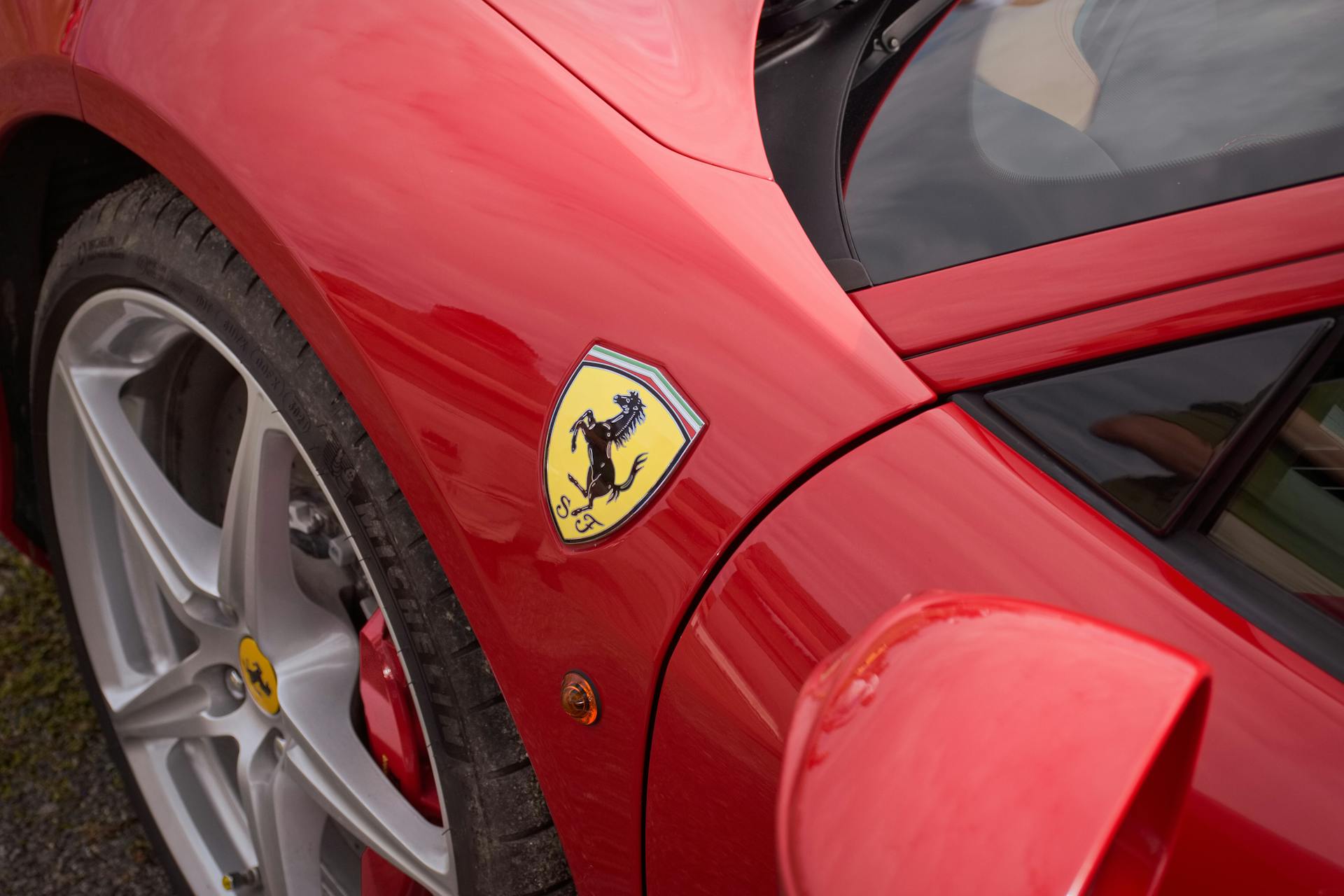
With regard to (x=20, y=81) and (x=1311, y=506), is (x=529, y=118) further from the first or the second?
(x=20, y=81)

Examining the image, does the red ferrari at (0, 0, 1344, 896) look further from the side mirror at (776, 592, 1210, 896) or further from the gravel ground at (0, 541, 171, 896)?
the gravel ground at (0, 541, 171, 896)

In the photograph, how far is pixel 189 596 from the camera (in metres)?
1.48

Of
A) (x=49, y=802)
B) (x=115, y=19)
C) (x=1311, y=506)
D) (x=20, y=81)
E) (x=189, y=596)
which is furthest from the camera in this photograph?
(x=49, y=802)

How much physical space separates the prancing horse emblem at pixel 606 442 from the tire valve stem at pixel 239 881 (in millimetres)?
1093

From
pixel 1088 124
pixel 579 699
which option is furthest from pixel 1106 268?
pixel 579 699

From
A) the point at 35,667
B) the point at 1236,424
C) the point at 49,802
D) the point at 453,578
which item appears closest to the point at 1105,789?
the point at 1236,424

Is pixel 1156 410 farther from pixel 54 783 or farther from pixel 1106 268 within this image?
pixel 54 783

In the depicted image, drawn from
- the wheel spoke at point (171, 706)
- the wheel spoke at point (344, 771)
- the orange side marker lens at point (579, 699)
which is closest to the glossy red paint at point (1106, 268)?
the orange side marker lens at point (579, 699)

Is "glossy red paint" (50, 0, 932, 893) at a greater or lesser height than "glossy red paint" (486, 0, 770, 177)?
lesser

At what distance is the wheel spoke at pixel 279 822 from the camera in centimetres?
142

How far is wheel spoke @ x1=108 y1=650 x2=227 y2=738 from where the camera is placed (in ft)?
4.99

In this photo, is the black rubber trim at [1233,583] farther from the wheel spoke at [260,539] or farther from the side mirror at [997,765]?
the wheel spoke at [260,539]

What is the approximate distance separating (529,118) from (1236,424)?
2.13 feet

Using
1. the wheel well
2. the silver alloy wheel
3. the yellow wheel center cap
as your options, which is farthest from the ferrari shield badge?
the wheel well
